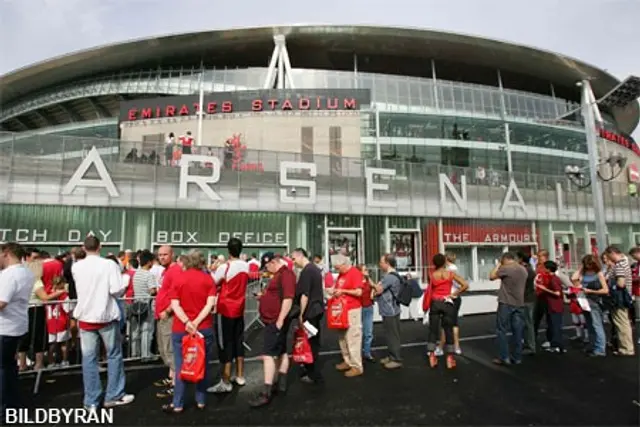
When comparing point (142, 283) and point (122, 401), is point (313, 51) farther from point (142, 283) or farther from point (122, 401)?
point (122, 401)

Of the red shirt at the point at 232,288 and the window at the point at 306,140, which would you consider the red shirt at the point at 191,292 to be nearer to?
the red shirt at the point at 232,288

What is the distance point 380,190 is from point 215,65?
2361 centimetres

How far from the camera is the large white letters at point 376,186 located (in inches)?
663

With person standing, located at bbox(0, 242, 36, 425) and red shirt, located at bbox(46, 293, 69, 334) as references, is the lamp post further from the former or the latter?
person standing, located at bbox(0, 242, 36, 425)

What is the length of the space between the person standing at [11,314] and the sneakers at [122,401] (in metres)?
0.93

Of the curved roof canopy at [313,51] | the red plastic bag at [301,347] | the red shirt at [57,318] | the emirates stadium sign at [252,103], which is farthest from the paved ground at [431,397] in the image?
the curved roof canopy at [313,51]

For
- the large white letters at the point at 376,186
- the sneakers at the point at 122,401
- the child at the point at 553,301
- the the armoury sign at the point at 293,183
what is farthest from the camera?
the large white letters at the point at 376,186

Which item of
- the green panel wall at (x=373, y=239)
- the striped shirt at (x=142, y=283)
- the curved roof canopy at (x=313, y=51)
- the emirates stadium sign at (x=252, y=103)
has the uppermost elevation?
the curved roof canopy at (x=313, y=51)

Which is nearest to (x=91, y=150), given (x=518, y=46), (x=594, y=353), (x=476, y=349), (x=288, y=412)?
(x=288, y=412)

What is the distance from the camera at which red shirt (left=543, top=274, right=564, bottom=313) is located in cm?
671

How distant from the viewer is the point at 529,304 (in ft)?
22.2

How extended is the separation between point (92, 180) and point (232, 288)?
1132 cm

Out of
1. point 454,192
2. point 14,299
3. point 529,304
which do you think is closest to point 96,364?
point 14,299

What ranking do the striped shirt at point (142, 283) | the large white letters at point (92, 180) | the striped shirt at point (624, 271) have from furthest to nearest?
the large white letters at point (92, 180), the striped shirt at point (624, 271), the striped shirt at point (142, 283)
